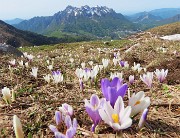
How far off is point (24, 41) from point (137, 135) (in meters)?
178

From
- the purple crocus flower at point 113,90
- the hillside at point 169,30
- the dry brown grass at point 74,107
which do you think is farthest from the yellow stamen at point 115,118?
the hillside at point 169,30

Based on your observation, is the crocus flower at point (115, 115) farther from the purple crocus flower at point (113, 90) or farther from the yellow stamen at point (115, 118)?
the purple crocus flower at point (113, 90)

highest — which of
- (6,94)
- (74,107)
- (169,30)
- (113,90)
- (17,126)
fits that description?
(113,90)

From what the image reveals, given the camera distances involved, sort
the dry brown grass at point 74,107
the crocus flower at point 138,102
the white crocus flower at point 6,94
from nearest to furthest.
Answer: the crocus flower at point 138,102, the dry brown grass at point 74,107, the white crocus flower at point 6,94

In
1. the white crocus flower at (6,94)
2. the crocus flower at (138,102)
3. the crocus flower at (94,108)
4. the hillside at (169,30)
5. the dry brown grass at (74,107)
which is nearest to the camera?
the crocus flower at (94,108)

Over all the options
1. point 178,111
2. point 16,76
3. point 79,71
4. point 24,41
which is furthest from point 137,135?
point 24,41

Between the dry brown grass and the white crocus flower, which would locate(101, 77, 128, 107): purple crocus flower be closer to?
the dry brown grass

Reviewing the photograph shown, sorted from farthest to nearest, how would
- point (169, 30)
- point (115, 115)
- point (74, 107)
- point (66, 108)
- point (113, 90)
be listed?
point (169, 30) → point (74, 107) → point (66, 108) → point (113, 90) → point (115, 115)

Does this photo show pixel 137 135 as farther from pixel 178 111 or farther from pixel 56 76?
pixel 56 76

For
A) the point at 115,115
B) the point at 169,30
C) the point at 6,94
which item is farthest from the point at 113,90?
the point at 169,30

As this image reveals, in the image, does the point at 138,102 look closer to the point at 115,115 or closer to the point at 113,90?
the point at 113,90

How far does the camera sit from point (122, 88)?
8.77ft

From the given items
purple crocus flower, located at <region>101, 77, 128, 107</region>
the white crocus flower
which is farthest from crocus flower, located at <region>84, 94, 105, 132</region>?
the white crocus flower

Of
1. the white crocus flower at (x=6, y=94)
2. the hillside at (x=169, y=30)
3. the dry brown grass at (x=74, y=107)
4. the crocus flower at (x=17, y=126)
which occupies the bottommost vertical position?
the hillside at (x=169, y=30)
